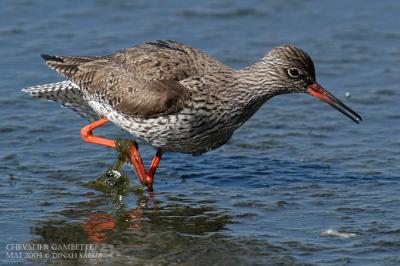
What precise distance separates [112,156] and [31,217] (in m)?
2.46

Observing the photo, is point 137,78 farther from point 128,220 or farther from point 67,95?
point 128,220

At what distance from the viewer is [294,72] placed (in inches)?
471

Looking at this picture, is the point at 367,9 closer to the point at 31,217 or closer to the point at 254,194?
the point at 254,194

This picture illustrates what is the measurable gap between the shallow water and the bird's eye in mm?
1532

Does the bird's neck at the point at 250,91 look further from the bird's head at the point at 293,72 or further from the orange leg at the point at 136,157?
the orange leg at the point at 136,157

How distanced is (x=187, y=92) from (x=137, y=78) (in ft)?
2.62

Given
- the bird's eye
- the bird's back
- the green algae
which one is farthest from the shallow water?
the bird's eye

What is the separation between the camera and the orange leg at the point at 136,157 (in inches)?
493

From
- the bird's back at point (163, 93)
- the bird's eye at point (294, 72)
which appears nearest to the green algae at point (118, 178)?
the bird's back at point (163, 93)

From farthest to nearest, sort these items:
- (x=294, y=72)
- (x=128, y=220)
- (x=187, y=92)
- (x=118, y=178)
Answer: (x=118, y=178) → (x=294, y=72) → (x=187, y=92) → (x=128, y=220)

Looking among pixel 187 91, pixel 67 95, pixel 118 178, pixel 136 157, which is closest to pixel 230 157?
pixel 136 157

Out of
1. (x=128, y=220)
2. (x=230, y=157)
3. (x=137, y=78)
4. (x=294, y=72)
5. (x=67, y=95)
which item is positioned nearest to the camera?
(x=128, y=220)

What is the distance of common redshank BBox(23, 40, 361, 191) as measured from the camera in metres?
11.9

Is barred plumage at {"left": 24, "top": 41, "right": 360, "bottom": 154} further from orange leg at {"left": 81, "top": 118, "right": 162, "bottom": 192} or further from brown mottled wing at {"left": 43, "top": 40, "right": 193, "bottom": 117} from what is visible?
orange leg at {"left": 81, "top": 118, "right": 162, "bottom": 192}
